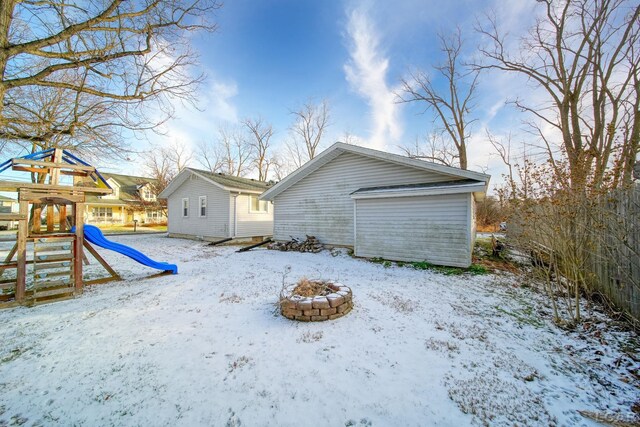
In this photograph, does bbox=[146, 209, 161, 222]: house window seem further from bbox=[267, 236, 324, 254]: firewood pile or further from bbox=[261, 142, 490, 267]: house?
bbox=[267, 236, 324, 254]: firewood pile

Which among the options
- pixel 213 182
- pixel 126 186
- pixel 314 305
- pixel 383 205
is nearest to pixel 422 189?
pixel 383 205

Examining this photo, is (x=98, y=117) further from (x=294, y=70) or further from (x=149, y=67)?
(x=294, y=70)

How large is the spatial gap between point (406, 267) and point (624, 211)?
16.2 feet

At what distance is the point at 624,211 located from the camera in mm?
3871

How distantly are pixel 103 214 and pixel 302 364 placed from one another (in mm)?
36045

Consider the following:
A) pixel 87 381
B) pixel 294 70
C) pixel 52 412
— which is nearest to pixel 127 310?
pixel 87 381

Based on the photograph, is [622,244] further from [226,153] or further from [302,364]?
[226,153]

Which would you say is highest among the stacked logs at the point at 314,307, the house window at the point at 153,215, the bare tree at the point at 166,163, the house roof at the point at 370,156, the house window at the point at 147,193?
the bare tree at the point at 166,163

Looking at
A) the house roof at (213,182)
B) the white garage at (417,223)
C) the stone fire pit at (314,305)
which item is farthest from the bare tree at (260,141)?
the stone fire pit at (314,305)

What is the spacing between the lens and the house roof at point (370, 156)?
7.53m

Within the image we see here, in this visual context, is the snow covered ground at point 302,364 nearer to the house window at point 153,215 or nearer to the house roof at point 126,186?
the house roof at point 126,186

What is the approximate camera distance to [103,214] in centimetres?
2897

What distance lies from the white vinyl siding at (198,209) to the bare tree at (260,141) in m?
16.8

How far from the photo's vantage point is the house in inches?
304
